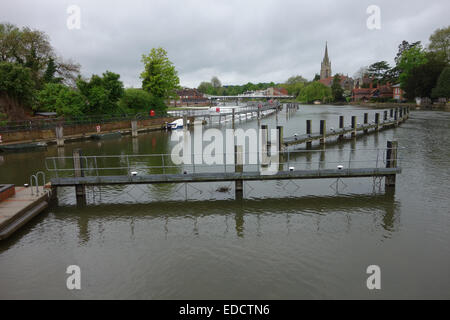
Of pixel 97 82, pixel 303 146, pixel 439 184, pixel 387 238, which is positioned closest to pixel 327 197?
pixel 387 238

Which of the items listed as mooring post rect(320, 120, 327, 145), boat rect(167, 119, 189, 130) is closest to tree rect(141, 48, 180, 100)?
boat rect(167, 119, 189, 130)

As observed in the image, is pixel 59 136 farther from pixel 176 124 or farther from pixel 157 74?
pixel 157 74

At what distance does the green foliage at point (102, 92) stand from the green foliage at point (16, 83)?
6.49 meters

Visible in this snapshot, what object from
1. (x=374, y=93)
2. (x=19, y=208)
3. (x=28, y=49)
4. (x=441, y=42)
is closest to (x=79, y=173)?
(x=19, y=208)

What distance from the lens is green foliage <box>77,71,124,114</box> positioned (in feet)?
151

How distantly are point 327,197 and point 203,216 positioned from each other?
701 cm

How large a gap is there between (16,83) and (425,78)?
98.0 metres

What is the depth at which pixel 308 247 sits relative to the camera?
12.4 meters

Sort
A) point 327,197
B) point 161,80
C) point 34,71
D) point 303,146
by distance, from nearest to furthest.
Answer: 1. point 327,197
2. point 303,146
3. point 34,71
4. point 161,80

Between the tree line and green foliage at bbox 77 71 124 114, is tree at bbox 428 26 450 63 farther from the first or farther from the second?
green foliage at bbox 77 71 124 114

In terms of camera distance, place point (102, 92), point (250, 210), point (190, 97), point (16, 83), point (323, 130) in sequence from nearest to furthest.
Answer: point (250, 210) → point (323, 130) → point (16, 83) → point (102, 92) → point (190, 97)

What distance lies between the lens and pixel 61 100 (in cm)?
4350
